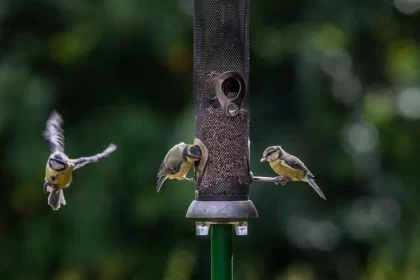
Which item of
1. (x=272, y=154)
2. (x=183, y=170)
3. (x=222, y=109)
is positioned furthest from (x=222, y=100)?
(x=272, y=154)

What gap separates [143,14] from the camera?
37.6ft

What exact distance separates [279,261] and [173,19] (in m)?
2.42

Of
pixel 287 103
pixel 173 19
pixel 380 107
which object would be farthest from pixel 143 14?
pixel 380 107

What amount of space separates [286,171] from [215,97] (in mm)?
733

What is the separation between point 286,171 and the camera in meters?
7.79

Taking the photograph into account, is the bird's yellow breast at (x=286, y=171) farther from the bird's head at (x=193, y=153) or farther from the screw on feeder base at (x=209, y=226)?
the screw on feeder base at (x=209, y=226)

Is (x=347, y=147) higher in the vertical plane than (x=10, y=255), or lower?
higher

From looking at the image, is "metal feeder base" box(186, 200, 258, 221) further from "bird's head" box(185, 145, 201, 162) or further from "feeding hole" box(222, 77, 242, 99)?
"feeding hole" box(222, 77, 242, 99)

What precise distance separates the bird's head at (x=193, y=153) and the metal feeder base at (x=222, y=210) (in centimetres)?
31

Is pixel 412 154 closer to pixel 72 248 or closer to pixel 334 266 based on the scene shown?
pixel 334 266

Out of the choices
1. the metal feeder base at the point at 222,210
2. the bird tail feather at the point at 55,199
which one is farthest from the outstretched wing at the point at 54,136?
the metal feeder base at the point at 222,210

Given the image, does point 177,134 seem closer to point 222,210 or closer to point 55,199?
point 55,199

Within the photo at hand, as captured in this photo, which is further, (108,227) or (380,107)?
(380,107)

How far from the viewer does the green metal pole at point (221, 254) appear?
6840mm
